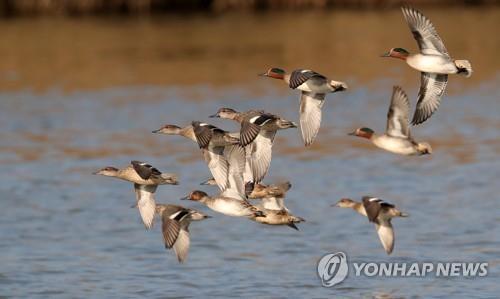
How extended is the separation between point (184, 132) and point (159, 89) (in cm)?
1565

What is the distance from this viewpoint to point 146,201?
38.2ft

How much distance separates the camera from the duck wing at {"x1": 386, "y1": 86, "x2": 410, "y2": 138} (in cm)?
1053

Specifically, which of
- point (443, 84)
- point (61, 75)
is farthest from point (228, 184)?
point (61, 75)

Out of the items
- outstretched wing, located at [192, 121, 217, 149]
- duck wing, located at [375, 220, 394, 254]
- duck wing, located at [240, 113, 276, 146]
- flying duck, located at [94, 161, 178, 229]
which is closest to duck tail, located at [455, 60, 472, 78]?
duck wing, located at [375, 220, 394, 254]

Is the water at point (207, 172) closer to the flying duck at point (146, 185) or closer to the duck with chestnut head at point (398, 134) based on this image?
the flying duck at point (146, 185)

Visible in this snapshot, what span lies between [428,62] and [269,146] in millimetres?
1958

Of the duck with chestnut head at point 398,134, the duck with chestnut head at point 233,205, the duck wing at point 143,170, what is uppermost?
the duck with chestnut head at point 398,134

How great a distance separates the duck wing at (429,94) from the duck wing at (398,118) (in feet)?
0.66

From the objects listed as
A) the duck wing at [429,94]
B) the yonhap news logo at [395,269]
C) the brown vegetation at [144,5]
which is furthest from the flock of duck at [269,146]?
the brown vegetation at [144,5]

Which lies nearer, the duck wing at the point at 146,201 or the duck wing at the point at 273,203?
the duck wing at the point at 146,201

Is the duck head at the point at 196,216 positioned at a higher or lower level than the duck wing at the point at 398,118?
lower

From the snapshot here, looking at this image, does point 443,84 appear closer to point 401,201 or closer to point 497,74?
point 401,201

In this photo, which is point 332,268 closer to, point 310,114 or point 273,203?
point 273,203

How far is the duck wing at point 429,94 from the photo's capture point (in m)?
10.8
